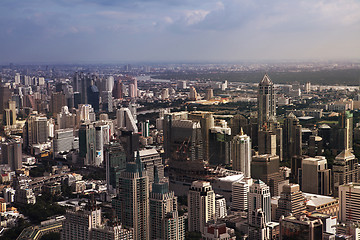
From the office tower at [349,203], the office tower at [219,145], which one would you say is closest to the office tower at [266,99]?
the office tower at [219,145]

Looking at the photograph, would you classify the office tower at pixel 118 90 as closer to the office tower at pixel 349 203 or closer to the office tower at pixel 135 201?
the office tower at pixel 349 203

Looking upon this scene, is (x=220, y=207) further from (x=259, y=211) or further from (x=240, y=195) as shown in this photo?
(x=259, y=211)

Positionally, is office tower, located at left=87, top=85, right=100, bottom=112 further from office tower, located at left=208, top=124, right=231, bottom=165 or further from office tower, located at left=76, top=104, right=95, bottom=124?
office tower, located at left=208, top=124, right=231, bottom=165

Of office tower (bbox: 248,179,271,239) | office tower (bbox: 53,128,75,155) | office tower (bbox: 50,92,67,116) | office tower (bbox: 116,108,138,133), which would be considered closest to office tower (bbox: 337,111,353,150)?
office tower (bbox: 248,179,271,239)

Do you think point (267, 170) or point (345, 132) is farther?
point (345, 132)

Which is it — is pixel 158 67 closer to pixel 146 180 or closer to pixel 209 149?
pixel 209 149

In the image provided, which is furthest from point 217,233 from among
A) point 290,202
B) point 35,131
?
point 35,131

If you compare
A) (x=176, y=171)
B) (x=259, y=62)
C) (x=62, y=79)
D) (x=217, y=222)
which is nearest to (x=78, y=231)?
(x=217, y=222)
